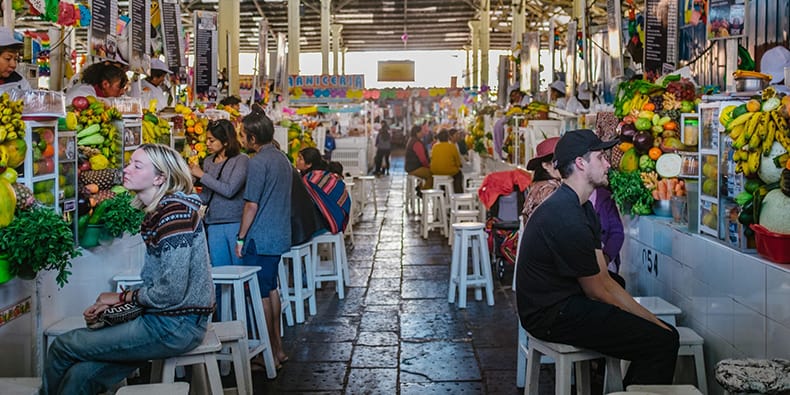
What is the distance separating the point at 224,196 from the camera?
5.40 meters

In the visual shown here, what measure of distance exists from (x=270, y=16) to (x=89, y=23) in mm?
20181

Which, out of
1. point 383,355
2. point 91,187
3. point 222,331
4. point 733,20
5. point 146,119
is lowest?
point 383,355

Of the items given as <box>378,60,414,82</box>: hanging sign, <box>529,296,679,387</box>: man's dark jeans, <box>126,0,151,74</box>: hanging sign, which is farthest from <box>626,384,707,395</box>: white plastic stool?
<box>378,60,414,82</box>: hanging sign

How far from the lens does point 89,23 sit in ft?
19.0

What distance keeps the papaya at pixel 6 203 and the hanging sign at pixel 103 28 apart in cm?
247

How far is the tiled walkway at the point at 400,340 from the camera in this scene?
5004mm

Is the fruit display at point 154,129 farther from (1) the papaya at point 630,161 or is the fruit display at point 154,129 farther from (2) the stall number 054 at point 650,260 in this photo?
(2) the stall number 054 at point 650,260

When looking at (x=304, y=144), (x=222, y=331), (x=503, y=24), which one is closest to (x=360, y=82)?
(x=304, y=144)

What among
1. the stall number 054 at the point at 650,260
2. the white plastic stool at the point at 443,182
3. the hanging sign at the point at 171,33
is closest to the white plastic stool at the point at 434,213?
the white plastic stool at the point at 443,182

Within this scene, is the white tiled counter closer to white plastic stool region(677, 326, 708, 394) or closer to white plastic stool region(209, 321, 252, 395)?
white plastic stool region(677, 326, 708, 394)

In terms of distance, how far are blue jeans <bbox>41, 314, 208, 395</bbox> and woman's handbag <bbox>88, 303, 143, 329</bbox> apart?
0.8 inches

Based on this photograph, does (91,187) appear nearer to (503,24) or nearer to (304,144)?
(304,144)

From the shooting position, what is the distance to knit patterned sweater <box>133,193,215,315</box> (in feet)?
11.4

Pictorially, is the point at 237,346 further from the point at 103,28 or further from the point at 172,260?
A: the point at 103,28
